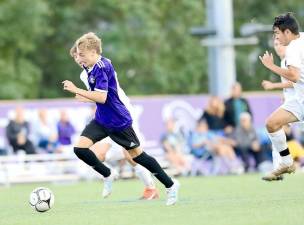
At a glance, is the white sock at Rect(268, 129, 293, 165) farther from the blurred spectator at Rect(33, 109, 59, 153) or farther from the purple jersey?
the blurred spectator at Rect(33, 109, 59, 153)

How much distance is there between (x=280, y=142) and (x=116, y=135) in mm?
2211

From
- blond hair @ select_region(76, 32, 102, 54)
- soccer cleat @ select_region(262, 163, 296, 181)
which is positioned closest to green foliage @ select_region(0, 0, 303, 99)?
soccer cleat @ select_region(262, 163, 296, 181)

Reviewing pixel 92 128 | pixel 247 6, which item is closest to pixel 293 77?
pixel 92 128

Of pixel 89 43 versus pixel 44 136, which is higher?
pixel 89 43

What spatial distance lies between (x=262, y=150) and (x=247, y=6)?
25226 mm

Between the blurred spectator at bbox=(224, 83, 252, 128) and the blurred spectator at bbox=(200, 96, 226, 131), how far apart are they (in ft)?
0.50

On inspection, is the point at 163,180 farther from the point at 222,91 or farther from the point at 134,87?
the point at 134,87

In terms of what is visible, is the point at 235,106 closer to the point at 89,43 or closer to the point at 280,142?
the point at 280,142

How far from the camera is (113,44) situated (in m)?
40.2

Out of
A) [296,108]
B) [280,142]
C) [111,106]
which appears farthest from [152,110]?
[111,106]

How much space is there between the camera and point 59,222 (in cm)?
1073

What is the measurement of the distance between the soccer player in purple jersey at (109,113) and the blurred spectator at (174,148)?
10429mm

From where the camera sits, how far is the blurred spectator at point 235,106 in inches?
907

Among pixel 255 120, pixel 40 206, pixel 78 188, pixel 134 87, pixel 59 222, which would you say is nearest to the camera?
pixel 59 222
